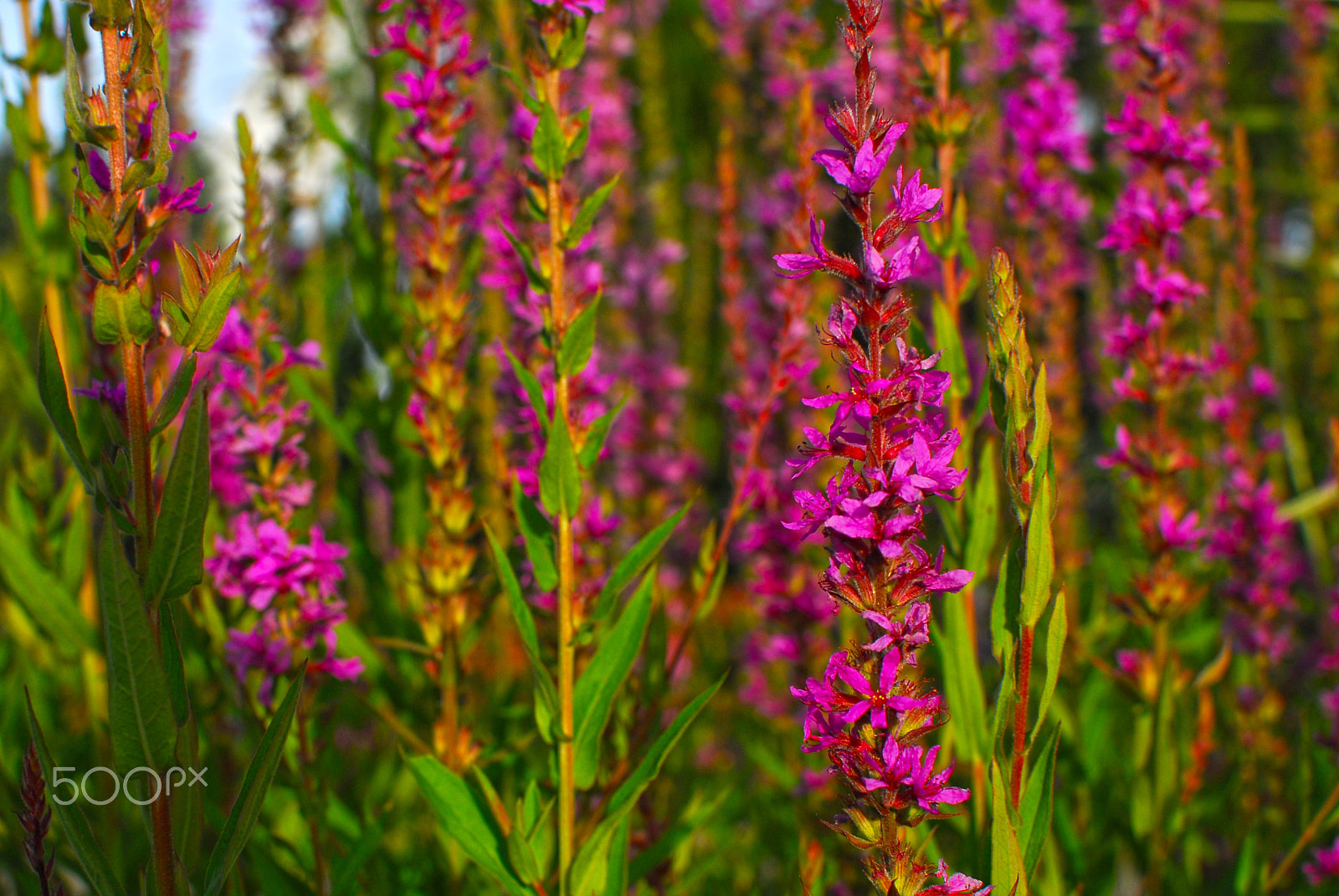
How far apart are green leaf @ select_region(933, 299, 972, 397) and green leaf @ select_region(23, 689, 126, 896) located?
1.13 metres

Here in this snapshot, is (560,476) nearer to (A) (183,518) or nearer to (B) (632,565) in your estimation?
(B) (632,565)

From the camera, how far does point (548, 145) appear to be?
1117 millimetres

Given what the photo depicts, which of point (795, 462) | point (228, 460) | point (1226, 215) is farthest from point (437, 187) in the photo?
point (1226, 215)

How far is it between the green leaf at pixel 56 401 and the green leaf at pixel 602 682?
586 millimetres

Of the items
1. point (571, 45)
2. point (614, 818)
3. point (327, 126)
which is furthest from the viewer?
point (327, 126)

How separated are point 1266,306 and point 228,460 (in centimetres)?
304

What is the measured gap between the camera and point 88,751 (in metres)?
1.95

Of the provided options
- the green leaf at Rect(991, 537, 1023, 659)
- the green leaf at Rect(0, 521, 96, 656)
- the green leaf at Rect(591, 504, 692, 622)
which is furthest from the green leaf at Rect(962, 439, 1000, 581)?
the green leaf at Rect(0, 521, 96, 656)

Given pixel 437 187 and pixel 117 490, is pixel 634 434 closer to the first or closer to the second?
pixel 437 187

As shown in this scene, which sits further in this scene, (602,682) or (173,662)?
(602,682)

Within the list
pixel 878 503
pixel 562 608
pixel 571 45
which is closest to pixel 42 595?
pixel 562 608

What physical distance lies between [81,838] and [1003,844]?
89 cm

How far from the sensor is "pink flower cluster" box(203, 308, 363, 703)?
1355 millimetres

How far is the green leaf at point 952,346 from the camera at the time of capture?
4.34 ft
